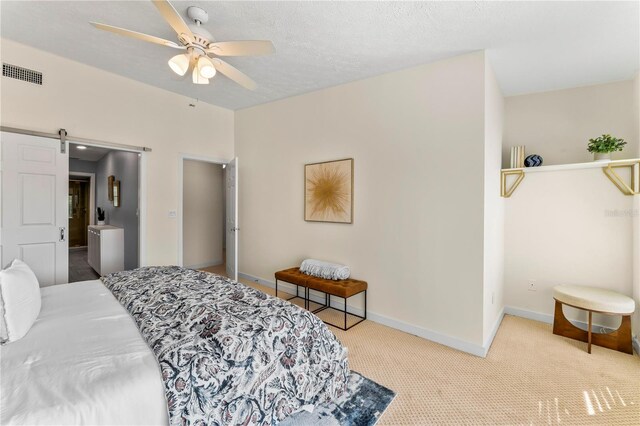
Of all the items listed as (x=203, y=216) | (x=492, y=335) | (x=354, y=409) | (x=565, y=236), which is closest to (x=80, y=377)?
(x=354, y=409)

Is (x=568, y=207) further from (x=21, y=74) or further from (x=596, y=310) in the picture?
(x=21, y=74)

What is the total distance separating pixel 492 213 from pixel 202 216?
16.1 ft

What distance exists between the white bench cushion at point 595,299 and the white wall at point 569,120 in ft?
4.66

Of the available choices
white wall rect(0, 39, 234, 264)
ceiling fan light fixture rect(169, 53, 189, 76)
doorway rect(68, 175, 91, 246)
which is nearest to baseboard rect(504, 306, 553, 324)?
ceiling fan light fixture rect(169, 53, 189, 76)

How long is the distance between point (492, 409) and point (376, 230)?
Result: 1799mm

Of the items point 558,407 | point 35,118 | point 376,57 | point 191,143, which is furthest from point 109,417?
point 191,143

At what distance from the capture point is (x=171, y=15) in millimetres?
1723

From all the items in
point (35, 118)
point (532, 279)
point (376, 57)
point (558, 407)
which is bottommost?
point (558, 407)

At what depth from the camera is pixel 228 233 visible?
4.54m

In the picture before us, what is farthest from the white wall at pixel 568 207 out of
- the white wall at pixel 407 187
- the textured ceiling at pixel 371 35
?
the white wall at pixel 407 187

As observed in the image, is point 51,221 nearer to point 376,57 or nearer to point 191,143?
point 191,143

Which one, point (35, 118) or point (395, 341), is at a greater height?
point (35, 118)

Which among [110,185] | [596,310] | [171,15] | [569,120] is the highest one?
[171,15]

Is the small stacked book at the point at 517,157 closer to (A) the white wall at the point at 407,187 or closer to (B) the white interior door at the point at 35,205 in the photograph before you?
(A) the white wall at the point at 407,187
